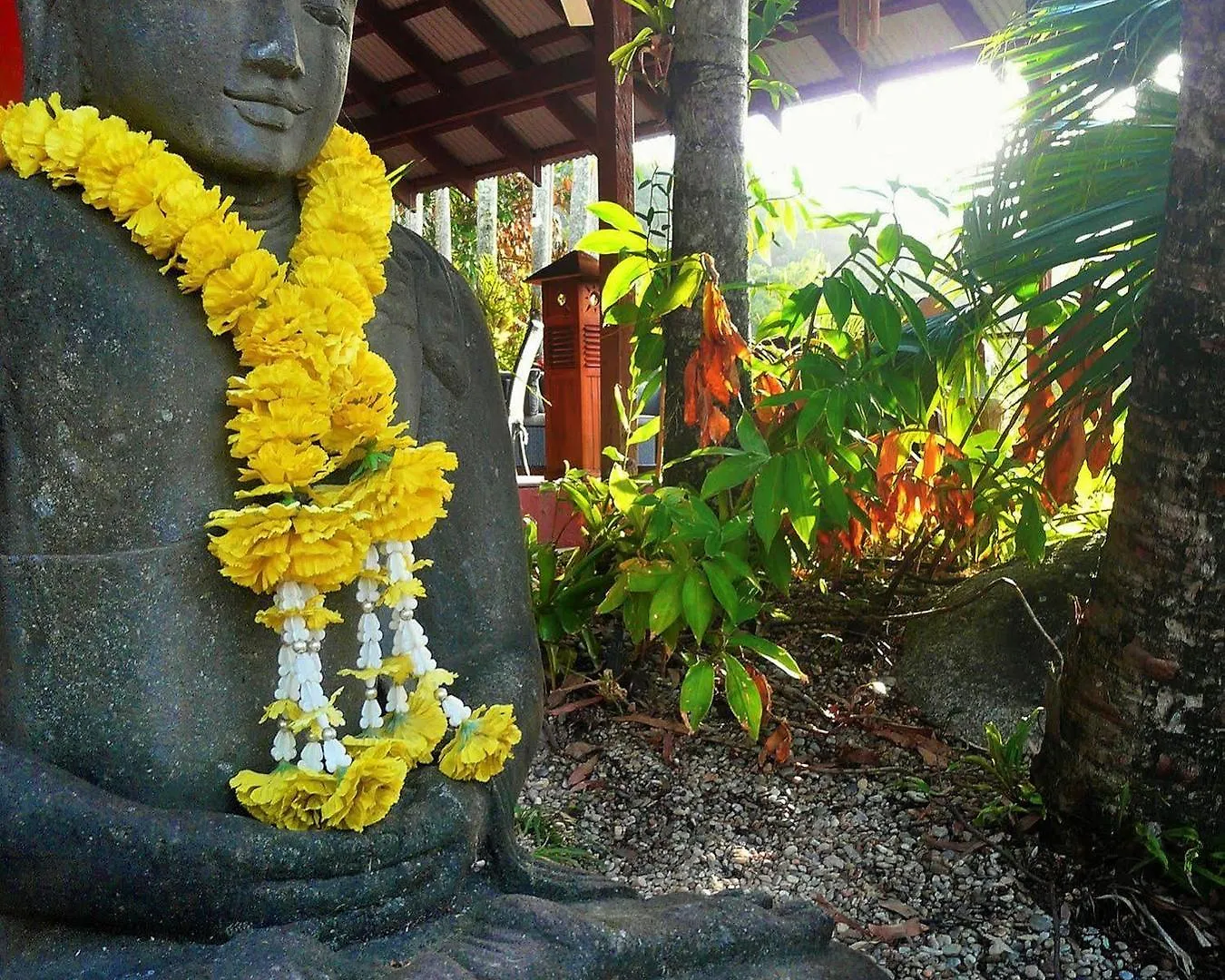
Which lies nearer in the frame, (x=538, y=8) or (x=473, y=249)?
(x=538, y=8)

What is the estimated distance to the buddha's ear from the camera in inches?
49.4

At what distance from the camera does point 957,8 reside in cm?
566

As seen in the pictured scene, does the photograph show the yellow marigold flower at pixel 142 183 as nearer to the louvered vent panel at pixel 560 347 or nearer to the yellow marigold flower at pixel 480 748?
the yellow marigold flower at pixel 480 748

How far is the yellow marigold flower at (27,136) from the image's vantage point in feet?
3.96

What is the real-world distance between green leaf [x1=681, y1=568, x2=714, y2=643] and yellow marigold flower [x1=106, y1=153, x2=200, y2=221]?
1.42m

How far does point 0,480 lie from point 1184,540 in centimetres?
202

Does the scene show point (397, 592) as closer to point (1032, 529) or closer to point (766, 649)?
point (766, 649)

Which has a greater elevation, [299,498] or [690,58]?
[690,58]

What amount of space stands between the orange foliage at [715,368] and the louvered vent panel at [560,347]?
4.05m

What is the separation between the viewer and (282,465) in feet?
3.95

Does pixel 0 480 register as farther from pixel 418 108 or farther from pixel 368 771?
pixel 418 108

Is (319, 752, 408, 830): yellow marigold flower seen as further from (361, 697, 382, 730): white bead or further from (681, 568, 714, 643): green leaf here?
(681, 568, 714, 643): green leaf

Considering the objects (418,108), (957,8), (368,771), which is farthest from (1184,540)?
(418,108)

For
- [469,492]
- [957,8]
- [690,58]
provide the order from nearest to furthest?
[469,492] < [690,58] < [957,8]
